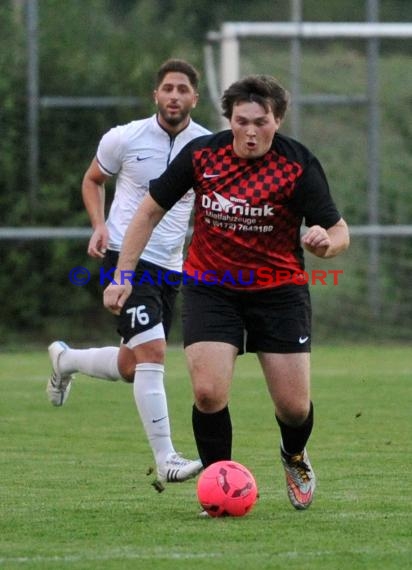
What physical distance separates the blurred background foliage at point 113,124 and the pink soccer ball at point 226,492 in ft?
34.0

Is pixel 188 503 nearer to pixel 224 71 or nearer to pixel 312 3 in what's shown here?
pixel 224 71

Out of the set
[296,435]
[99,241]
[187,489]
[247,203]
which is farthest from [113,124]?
[247,203]

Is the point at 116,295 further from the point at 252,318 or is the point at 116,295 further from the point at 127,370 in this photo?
the point at 127,370

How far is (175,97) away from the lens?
7.75 metres

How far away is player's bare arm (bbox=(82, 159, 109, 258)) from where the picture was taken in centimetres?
792

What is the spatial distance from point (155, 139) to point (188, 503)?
2.11 m

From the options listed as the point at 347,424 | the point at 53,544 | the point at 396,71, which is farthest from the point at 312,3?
the point at 53,544

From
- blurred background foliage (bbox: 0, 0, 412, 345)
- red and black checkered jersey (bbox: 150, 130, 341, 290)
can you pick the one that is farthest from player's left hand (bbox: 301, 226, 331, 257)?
blurred background foliage (bbox: 0, 0, 412, 345)

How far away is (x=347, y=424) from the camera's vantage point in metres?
9.81

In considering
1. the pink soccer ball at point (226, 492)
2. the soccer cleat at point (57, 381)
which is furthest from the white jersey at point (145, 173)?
the pink soccer ball at point (226, 492)

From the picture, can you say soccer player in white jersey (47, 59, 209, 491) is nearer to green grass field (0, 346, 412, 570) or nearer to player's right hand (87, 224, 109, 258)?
player's right hand (87, 224, 109, 258)

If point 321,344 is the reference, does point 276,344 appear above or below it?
above

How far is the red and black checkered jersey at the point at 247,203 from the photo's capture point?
6.16 m

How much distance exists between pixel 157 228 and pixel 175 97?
68cm
